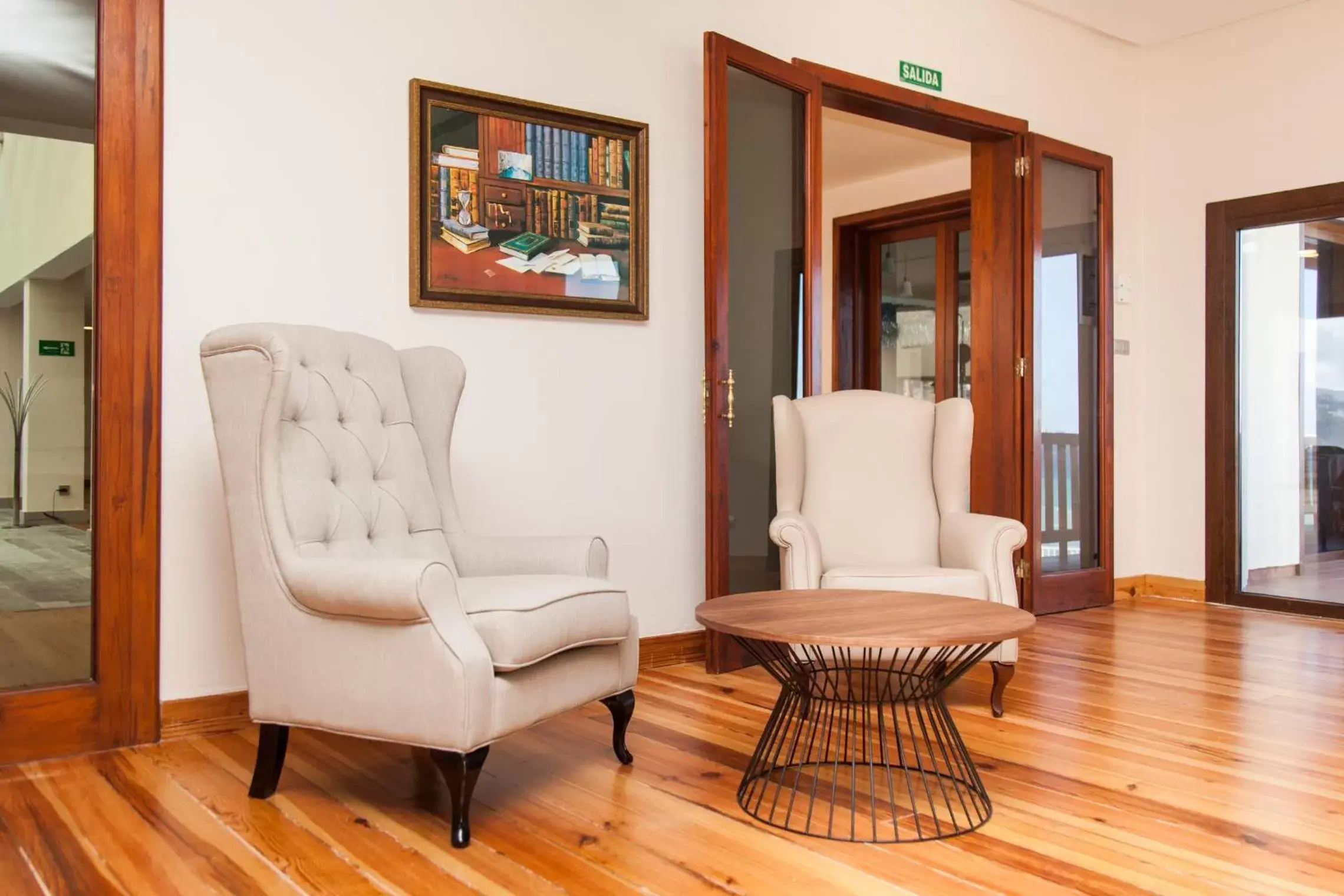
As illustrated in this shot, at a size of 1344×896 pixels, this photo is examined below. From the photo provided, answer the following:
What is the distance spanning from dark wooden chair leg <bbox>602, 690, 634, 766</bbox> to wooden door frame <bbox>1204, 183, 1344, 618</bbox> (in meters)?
4.08

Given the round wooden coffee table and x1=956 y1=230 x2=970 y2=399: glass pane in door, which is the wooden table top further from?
x1=956 y1=230 x2=970 y2=399: glass pane in door

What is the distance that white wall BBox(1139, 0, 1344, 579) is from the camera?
5410 mm

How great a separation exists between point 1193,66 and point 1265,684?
359 cm

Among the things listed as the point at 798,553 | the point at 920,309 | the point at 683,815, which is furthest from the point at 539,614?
the point at 920,309

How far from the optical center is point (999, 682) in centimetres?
329

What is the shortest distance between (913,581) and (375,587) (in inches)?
67.9

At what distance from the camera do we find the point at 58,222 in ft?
9.60

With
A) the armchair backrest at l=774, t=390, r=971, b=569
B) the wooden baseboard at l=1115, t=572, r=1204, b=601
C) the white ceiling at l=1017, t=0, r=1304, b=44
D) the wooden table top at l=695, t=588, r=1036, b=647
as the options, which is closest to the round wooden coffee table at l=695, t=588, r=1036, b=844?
the wooden table top at l=695, t=588, r=1036, b=647

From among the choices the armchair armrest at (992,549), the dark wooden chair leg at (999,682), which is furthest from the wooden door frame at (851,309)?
the dark wooden chair leg at (999,682)

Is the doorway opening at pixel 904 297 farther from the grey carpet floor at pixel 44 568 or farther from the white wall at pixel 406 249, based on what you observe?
the grey carpet floor at pixel 44 568

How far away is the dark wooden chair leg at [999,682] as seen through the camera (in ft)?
10.8

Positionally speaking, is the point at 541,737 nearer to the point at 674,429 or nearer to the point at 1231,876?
the point at 674,429

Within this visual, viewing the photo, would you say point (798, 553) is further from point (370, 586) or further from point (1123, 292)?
point (1123, 292)

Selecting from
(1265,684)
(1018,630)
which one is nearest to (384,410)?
(1018,630)
